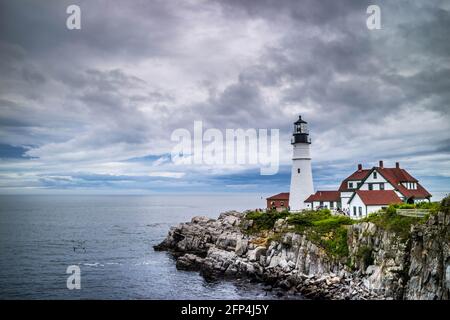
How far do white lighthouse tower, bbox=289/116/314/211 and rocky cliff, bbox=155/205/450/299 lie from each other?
5978 mm

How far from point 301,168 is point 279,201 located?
19.8ft

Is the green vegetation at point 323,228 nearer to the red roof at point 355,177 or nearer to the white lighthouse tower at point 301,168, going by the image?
the white lighthouse tower at point 301,168

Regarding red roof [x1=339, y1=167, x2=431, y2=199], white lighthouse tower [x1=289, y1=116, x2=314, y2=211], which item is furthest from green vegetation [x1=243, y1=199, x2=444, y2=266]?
red roof [x1=339, y1=167, x2=431, y2=199]

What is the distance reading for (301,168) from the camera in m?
40.4

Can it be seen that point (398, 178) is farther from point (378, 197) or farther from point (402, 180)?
point (378, 197)

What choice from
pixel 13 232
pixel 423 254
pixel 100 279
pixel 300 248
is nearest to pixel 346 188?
pixel 300 248

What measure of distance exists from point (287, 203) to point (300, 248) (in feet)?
49.8

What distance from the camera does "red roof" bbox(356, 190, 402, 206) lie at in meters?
32.3

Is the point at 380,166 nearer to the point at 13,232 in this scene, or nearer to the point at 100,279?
the point at 100,279

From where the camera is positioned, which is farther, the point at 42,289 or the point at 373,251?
the point at 42,289

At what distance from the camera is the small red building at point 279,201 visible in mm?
44031

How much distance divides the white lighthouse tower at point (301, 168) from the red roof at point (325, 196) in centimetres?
68

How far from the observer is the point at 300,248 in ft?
95.0

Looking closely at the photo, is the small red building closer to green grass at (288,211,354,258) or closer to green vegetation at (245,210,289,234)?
green vegetation at (245,210,289,234)
